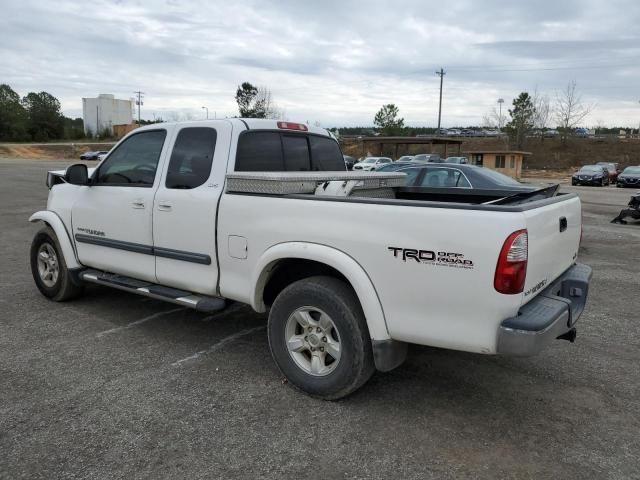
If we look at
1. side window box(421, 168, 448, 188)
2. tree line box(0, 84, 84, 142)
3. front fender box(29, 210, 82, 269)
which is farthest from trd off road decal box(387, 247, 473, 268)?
tree line box(0, 84, 84, 142)

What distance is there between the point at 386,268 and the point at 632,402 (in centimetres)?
207

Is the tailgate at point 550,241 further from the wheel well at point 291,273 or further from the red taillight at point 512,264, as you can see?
the wheel well at point 291,273

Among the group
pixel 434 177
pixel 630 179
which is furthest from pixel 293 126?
pixel 630 179

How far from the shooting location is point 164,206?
4.41 m

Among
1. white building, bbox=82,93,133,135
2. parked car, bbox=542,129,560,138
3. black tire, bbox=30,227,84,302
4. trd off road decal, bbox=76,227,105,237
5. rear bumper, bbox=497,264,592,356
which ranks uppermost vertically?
white building, bbox=82,93,133,135

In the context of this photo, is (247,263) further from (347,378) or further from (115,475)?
(115,475)

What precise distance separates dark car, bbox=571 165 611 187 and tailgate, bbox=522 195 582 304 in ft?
107

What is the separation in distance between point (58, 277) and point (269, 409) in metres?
3.33

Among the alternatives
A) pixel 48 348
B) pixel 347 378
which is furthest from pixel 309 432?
pixel 48 348

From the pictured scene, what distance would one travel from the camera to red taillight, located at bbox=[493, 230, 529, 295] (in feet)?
9.27

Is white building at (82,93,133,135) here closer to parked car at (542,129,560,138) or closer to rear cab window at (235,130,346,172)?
parked car at (542,129,560,138)

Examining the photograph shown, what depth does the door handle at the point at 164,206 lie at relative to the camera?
438 centimetres

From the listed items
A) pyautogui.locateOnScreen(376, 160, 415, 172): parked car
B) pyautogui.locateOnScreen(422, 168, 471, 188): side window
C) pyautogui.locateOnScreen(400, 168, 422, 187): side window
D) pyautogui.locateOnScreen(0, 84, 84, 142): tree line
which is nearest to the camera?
pyautogui.locateOnScreen(422, 168, 471, 188): side window

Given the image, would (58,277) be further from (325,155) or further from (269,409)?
(269,409)
